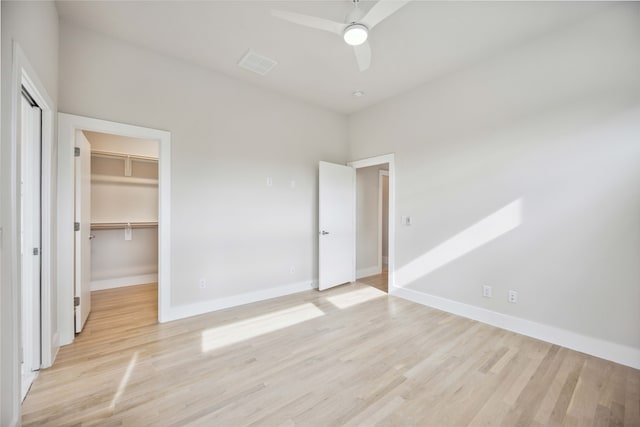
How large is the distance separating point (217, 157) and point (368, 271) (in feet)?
11.2

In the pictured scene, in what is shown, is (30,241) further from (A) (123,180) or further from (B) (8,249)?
Result: (A) (123,180)

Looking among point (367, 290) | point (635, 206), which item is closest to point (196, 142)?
point (367, 290)

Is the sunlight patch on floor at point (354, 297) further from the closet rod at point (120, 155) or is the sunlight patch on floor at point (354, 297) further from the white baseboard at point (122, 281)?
the closet rod at point (120, 155)

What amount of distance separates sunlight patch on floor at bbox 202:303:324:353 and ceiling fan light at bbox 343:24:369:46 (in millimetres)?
2785

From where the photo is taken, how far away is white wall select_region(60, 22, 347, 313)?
2.70 meters

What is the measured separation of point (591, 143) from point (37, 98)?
14.8ft

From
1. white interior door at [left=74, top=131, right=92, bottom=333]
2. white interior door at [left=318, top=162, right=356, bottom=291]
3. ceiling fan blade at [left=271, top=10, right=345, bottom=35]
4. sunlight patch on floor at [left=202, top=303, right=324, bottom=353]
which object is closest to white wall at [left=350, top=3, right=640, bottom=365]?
white interior door at [left=318, top=162, right=356, bottom=291]

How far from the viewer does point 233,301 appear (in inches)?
137

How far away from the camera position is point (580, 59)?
244 cm

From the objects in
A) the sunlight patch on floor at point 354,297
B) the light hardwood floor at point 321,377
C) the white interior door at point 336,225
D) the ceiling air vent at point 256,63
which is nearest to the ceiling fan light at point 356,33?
the ceiling air vent at point 256,63

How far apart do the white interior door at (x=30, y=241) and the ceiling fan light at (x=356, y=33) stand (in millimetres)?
2406

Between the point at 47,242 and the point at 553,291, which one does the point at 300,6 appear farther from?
the point at 553,291

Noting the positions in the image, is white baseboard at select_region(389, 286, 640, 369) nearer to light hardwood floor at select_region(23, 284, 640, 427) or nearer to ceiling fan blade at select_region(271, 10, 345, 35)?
light hardwood floor at select_region(23, 284, 640, 427)

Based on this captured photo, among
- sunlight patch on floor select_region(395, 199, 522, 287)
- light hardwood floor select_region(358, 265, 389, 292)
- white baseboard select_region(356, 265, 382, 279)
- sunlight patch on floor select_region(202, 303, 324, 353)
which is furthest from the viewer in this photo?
white baseboard select_region(356, 265, 382, 279)
